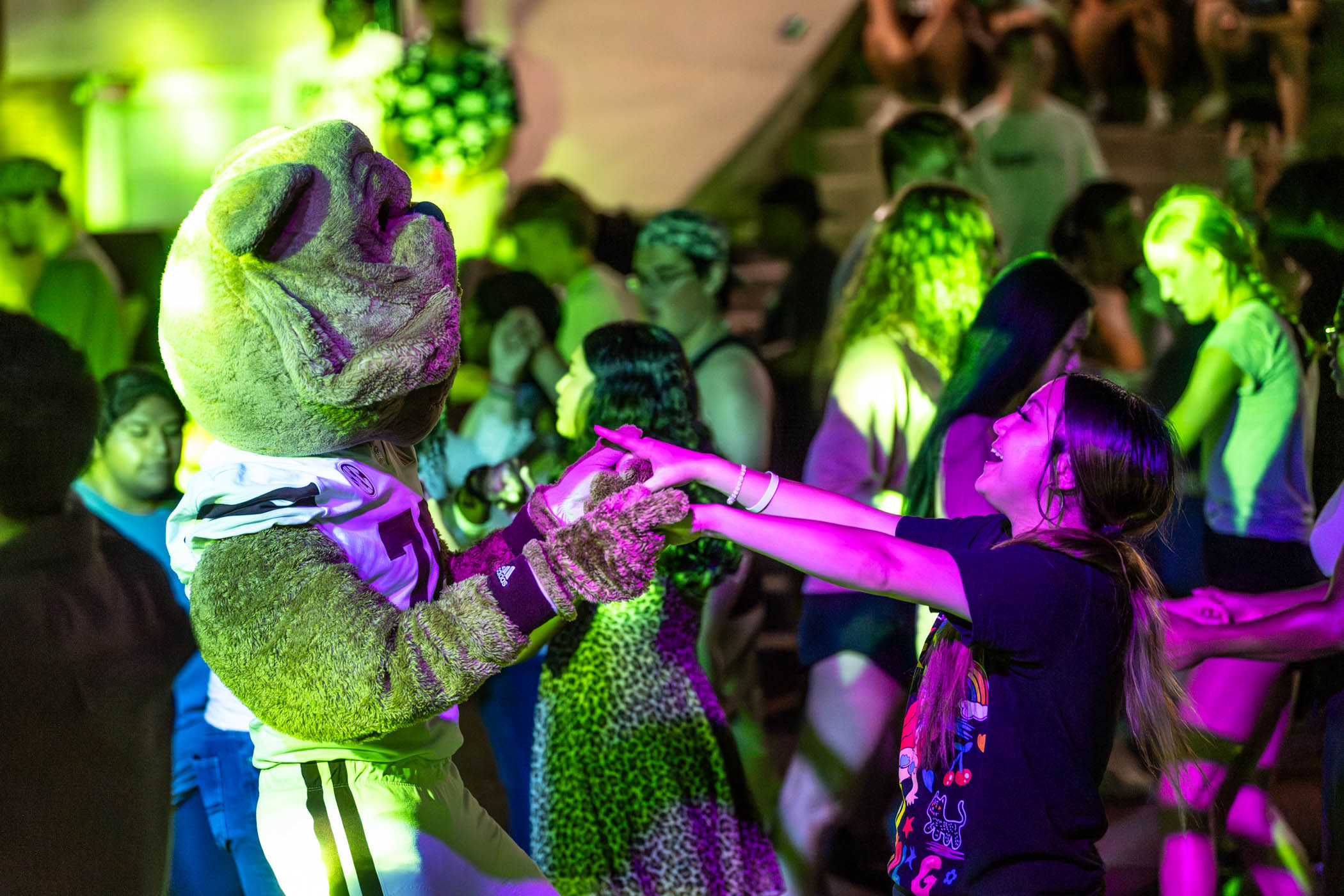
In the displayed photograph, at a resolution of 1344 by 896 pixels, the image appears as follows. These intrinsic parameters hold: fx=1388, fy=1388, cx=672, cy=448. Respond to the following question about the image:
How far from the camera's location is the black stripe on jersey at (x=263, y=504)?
1966mm

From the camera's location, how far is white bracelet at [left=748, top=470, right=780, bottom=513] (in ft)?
7.30

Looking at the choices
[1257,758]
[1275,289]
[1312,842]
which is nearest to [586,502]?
[1257,758]

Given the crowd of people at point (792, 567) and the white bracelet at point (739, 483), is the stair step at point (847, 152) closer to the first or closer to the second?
Answer: the crowd of people at point (792, 567)

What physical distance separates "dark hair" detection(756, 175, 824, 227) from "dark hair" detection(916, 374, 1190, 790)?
4.25 metres

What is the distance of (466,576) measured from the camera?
234 cm

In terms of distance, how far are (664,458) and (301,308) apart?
59cm

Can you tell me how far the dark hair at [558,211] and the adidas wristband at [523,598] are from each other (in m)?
3.60

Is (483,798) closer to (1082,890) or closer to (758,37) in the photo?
(1082,890)

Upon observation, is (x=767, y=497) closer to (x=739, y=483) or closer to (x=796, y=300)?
(x=739, y=483)

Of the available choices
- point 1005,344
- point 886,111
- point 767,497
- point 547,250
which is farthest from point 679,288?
point 886,111

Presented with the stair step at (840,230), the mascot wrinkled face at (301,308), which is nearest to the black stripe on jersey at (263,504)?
the mascot wrinkled face at (301,308)

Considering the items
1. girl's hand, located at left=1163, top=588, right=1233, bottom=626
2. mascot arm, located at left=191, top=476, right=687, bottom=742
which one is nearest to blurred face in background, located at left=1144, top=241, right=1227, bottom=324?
girl's hand, located at left=1163, top=588, right=1233, bottom=626

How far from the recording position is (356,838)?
6.57 feet

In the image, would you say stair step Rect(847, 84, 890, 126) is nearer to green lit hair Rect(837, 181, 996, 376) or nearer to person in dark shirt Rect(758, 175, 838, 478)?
person in dark shirt Rect(758, 175, 838, 478)
